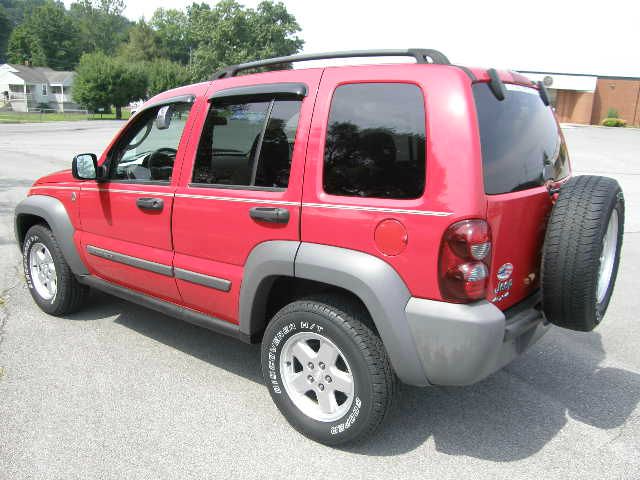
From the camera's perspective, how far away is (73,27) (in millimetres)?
109875

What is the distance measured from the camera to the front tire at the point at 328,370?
2.74m

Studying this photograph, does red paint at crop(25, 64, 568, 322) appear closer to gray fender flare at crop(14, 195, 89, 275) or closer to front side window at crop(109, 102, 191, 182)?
front side window at crop(109, 102, 191, 182)

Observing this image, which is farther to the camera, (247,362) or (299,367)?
(247,362)

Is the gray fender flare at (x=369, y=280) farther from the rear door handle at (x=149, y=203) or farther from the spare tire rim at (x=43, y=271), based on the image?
the spare tire rim at (x=43, y=271)

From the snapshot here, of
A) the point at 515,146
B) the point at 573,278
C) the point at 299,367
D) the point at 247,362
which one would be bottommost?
the point at 247,362

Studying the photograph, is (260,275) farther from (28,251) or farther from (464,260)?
(28,251)

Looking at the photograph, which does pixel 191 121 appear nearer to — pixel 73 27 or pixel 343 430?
pixel 343 430

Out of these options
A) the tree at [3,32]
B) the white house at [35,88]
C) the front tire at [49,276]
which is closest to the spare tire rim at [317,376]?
the front tire at [49,276]

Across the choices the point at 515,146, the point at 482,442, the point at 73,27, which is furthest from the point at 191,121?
the point at 73,27

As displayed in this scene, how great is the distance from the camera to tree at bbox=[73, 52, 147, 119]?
5531cm

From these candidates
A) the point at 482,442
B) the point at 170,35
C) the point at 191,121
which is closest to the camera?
the point at 482,442

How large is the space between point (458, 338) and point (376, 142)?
994 mm

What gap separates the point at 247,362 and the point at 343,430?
1.25 m

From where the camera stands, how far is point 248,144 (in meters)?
3.20
